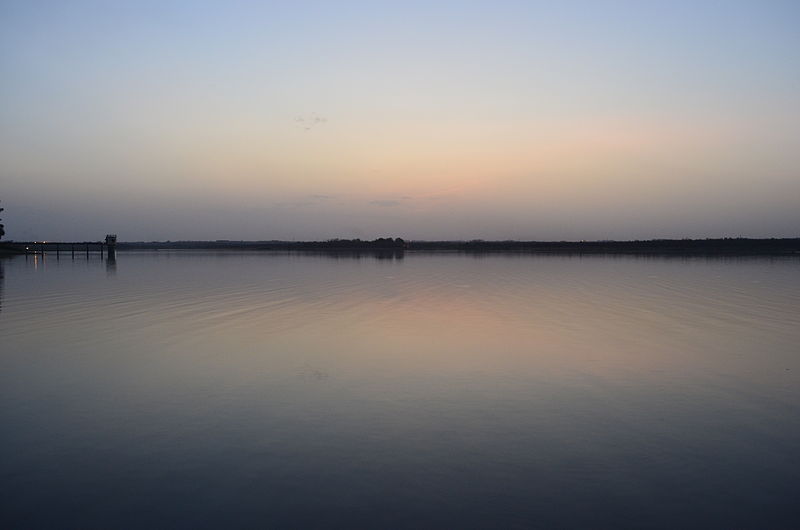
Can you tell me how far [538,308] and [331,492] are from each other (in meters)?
18.2

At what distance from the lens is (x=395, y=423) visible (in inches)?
336

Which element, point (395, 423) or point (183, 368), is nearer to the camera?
point (395, 423)

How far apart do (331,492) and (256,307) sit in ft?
58.8

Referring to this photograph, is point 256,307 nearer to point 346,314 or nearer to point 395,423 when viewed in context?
point 346,314

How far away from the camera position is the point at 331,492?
243 inches

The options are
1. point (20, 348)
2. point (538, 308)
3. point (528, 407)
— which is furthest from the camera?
point (538, 308)

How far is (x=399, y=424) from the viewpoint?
8492 millimetres

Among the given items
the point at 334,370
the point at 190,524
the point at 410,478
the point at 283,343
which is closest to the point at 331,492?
the point at 410,478

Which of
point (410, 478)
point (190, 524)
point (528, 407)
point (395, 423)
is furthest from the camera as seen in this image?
point (528, 407)

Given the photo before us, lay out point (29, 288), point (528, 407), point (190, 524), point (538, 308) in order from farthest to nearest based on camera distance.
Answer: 1. point (29, 288)
2. point (538, 308)
3. point (528, 407)
4. point (190, 524)

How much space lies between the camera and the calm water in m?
5.84

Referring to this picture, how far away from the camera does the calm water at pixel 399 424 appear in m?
5.84

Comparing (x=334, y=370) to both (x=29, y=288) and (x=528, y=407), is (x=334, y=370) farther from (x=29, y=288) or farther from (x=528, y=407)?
(x=29, y=288)

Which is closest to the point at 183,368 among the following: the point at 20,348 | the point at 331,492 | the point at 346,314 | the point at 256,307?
the point at 20,348
